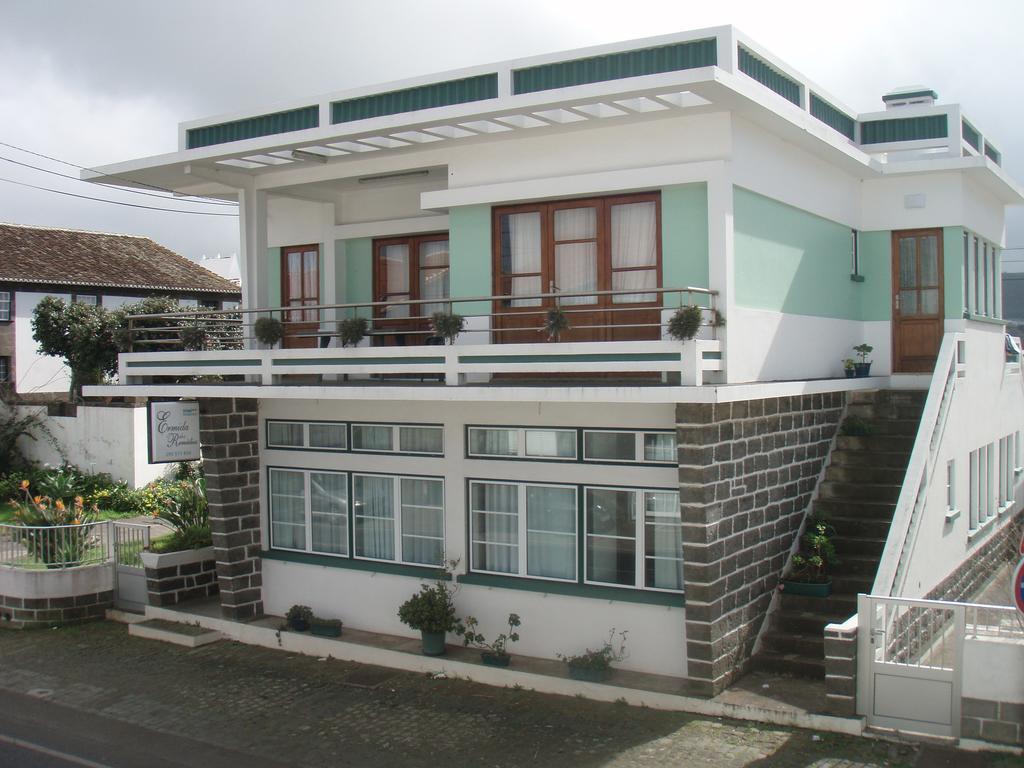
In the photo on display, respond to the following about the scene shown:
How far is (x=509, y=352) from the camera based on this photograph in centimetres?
1128

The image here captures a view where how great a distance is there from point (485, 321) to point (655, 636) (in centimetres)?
436

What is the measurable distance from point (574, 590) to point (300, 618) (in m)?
4.16

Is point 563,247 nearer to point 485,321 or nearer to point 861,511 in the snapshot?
point 485,321

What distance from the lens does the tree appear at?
83.0 feet

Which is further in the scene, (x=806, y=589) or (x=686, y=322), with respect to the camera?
(x=806, y=589)

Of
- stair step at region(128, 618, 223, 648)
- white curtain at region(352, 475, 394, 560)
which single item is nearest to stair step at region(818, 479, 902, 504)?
white curtain at region(352, 475, 394, 560)

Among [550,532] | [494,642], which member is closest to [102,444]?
[494,642]

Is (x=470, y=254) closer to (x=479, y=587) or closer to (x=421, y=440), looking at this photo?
(x=421, y=440)

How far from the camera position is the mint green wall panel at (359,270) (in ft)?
50.1

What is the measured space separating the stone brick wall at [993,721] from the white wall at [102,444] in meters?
18.4

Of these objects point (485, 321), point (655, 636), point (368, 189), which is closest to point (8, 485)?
point (368, 189)

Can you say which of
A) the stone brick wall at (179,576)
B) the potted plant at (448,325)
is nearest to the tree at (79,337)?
the stone brick wall at (179,576)

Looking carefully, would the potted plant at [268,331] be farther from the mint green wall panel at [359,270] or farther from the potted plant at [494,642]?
the potted plant at [494,642]

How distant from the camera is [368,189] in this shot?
598 inches
